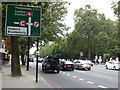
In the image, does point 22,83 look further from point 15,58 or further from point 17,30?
point 15,58

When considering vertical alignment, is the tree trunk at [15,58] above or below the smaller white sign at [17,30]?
below

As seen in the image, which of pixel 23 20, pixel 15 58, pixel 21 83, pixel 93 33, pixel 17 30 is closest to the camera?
pixel 21 83

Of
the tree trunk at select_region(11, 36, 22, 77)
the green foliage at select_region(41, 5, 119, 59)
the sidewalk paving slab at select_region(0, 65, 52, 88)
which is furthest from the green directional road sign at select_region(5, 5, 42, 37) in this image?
the green foliage at select_region(41, 5, 119, 59)

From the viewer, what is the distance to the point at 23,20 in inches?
537

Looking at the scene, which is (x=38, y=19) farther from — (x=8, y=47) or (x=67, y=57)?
(x=67, y=57)

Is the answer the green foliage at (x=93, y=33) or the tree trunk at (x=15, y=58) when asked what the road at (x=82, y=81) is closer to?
the tree trunk at (x=15, y=58)

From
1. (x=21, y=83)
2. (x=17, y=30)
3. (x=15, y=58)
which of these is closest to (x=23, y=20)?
(x=17, y=30)

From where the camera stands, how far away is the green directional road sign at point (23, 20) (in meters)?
13.3

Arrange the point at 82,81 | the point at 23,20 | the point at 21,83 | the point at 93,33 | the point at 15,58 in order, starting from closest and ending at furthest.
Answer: the point at 21,83 → the point at 23,20 → the point at 82,81 → the point at 15,58 → the point at 93,33

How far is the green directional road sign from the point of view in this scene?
13266 mm

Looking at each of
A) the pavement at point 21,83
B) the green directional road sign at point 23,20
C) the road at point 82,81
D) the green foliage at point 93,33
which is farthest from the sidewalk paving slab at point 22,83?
the green foliage at point 93,33

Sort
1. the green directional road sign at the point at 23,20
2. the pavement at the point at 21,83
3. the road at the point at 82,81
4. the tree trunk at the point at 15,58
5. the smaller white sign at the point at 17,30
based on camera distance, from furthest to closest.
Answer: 1. the tree trunk at the point at 15,58
2. the green directional road sign at the point at 23,20
3. the smaller white sign at the point at 17,30
4. the road at the point at 82,81
5. the pavement at the point at 21,83

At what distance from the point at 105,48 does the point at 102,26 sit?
651 centimetres

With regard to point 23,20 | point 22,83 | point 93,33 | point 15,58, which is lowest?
point 22,83
